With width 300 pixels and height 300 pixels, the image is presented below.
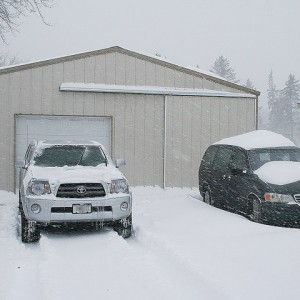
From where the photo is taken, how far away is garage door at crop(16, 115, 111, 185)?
45.4 feet

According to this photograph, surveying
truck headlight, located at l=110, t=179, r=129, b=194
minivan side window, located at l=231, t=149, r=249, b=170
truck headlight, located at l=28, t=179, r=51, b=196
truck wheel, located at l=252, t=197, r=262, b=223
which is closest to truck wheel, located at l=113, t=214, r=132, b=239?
truck headlight, located at l=110, t=179, r=129, b=194

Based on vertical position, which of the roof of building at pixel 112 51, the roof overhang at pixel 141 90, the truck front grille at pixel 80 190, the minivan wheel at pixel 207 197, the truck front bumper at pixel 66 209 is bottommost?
the minivan wheel at pixel 207 197

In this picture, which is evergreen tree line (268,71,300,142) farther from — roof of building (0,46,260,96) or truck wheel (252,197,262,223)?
truck wheel (252,197,262,223)

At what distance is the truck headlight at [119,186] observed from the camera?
25.3 feet

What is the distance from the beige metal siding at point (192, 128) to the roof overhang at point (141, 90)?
210 millimetres

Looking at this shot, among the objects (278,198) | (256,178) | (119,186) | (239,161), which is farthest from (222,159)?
(119,186)

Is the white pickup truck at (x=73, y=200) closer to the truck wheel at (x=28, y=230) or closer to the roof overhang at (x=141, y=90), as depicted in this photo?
the truck wheel at (x=28, y=230)

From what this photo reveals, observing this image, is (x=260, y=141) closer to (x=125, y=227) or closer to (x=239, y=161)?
(x=239, y=161)

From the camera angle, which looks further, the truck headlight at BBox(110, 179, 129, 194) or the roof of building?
the roof of building

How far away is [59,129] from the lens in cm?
1412

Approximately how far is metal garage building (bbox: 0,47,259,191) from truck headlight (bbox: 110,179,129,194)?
655cm

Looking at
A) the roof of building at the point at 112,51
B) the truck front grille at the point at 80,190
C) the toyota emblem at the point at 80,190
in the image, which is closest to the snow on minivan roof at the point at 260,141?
the truck front grille at the point at 80,190

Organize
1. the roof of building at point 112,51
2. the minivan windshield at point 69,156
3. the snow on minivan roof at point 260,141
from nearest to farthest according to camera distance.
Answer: the minivan windshield at point 69,156
the snow on minivan roof at point 260,141
the roof of building at point 112,51

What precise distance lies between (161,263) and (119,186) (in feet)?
7.11
